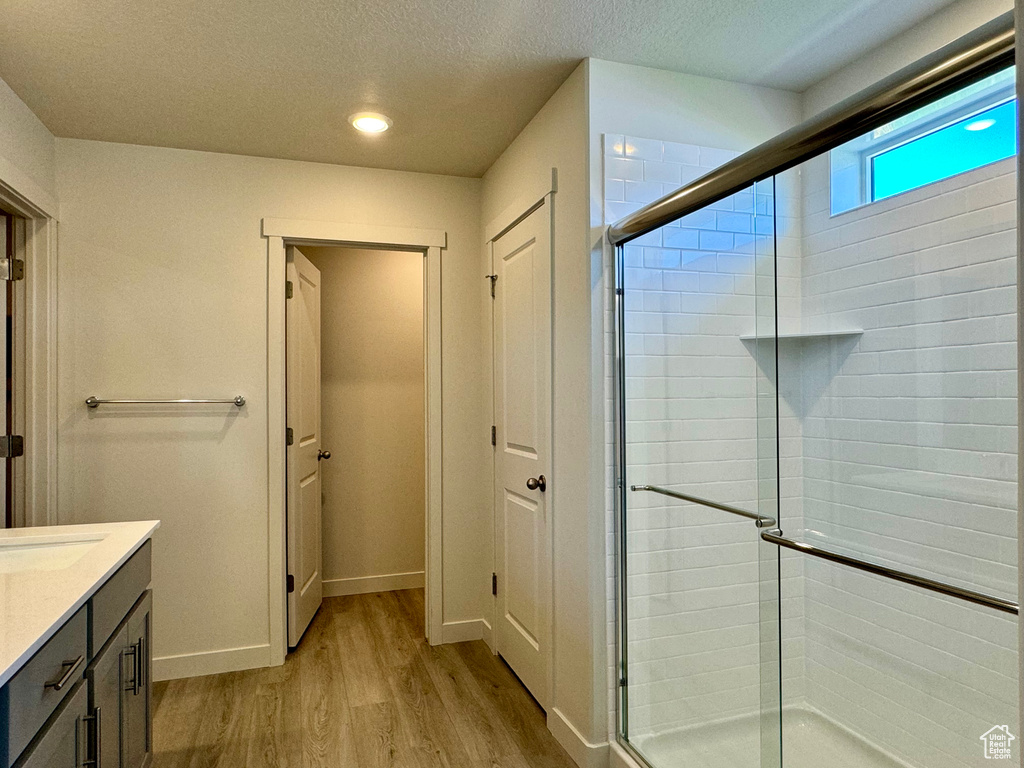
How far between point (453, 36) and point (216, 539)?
2.29 metres

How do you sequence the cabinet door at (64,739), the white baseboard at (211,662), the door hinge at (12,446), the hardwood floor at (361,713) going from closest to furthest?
the cabinet door at (64,739)
the hardwood floor at (361,713)
the door hinge at (12,446)
the white baseboard at (211,662)

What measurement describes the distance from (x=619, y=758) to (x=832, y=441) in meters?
1.27

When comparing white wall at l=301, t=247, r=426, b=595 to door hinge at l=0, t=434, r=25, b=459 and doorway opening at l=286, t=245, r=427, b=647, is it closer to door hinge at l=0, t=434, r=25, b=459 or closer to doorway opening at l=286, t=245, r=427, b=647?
doorway opening at l=286, t=245, r=427, b=647

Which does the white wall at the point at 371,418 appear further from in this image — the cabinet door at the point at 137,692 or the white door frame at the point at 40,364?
the cabinet door at the point at 137,692

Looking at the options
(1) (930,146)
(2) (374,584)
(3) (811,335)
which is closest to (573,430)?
→ (3) (811,335)

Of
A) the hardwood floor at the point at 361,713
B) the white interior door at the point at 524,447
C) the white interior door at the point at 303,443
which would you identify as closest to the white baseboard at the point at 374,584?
the white interior door at the point at 303,443

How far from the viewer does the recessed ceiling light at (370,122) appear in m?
2.61

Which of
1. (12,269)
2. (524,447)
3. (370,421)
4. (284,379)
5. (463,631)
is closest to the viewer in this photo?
(12,269)

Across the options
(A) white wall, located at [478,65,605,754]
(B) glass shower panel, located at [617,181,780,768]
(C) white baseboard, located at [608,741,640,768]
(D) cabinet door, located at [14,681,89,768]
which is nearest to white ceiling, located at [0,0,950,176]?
(A) white wall, located at [478,65,605,754]

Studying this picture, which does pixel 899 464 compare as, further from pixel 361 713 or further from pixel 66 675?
pixel 361 713

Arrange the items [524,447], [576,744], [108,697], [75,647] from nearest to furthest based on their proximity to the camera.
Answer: [75,647]
[108,697]
[576,744]
[524,447]

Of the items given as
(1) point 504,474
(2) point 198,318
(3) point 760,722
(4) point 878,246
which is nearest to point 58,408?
(2) point 198,318

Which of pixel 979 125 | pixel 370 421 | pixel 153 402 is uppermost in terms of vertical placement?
pixel 979 125

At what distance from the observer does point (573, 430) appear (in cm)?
232
